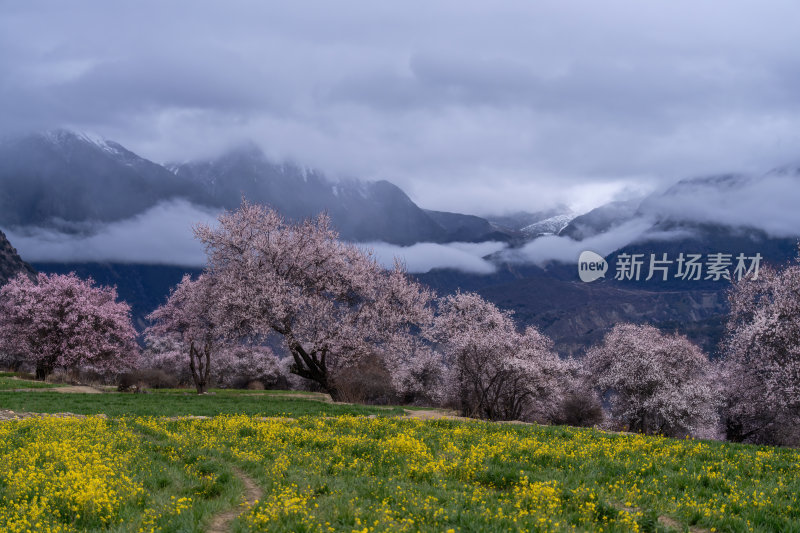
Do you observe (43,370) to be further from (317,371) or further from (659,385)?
(659,385)

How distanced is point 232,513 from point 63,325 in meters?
62.8

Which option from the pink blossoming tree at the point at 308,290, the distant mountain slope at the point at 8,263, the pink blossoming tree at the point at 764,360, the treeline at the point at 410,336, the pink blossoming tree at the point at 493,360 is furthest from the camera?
the distant mountain slope at the point at 8,263

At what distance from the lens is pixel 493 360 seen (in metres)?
44.0

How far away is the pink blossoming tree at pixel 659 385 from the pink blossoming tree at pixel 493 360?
6367mm

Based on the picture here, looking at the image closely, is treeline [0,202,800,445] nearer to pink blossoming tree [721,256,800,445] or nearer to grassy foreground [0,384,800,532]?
pink blossoming tree [721,256,800,445]

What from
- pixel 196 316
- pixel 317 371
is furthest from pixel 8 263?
pixel 317 371

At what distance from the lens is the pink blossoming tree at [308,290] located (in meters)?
39.4

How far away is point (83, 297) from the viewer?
207 ft

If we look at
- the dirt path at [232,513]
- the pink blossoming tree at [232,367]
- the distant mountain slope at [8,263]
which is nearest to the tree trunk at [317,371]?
the dirt path at [232,513]

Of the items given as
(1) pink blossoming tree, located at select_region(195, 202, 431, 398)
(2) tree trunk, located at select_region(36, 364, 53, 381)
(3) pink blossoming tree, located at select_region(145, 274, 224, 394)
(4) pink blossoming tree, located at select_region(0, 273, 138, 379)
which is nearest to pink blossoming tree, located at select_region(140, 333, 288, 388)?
(4) pink blossoming tree, located at select_region(0, 273, 138, 379)

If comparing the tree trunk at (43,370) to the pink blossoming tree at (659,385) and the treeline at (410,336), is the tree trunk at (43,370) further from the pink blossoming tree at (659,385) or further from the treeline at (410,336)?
the pink blossoming tree at (659,385)

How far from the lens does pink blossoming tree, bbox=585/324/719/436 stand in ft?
154

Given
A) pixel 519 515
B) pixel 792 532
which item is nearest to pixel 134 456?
pixel 519 515

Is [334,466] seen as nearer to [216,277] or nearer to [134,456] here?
[134,456]
